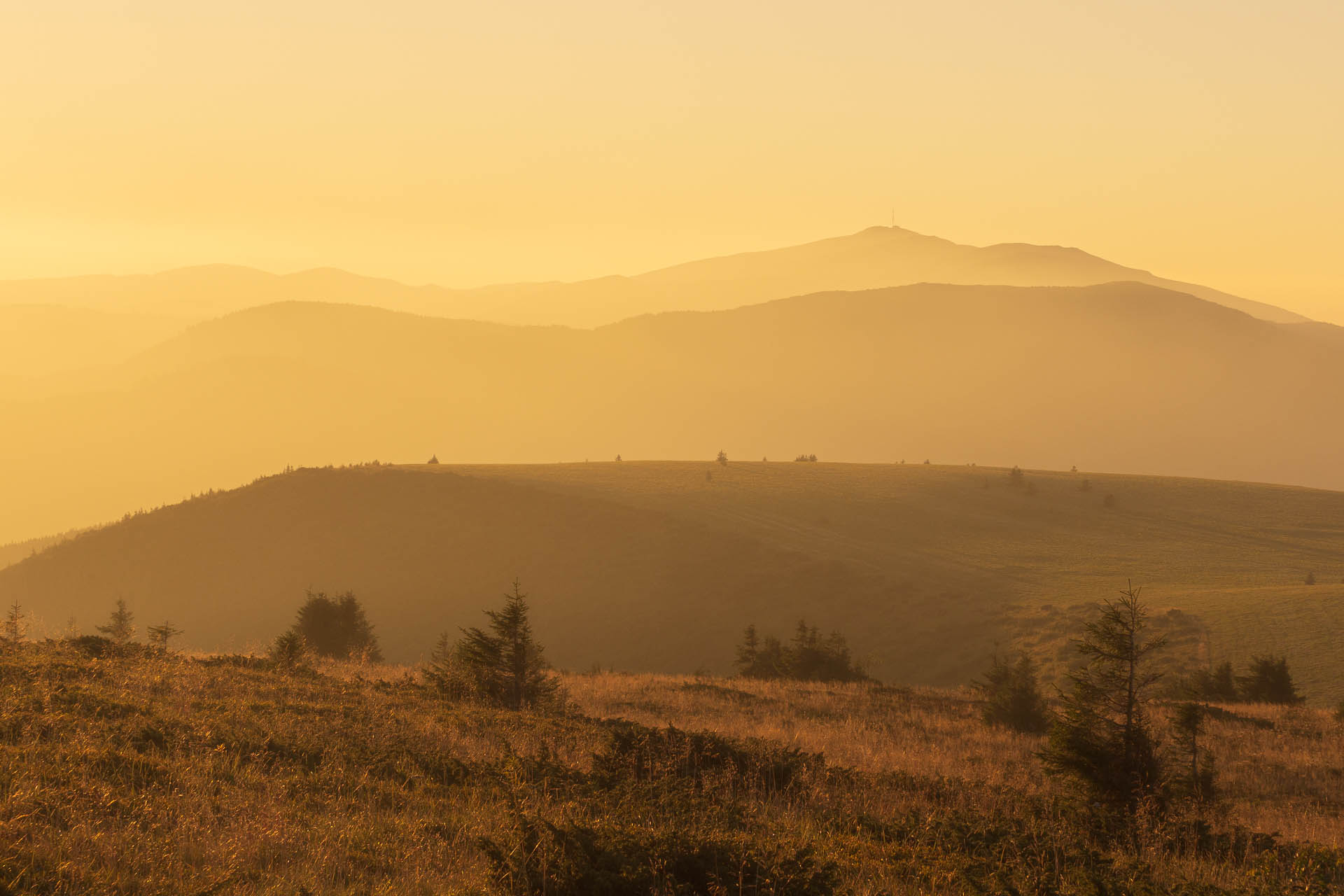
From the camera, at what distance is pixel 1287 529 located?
6638cm

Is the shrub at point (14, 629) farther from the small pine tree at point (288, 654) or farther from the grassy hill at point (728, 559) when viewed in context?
the grassy hill at point (728, 559)

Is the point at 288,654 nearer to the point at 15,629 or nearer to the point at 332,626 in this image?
the point at 15,629

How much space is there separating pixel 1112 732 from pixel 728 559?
169ft

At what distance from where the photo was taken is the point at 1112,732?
960 cm

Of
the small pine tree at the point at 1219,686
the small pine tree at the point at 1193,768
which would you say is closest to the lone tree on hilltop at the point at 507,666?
the small pine tree at the point at 1193,768

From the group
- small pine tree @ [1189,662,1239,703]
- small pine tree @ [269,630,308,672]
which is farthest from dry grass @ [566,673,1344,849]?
small pine tree @ [1189,662,1239,703]

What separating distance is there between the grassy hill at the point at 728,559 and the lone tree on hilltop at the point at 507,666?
→ 30.8 metres

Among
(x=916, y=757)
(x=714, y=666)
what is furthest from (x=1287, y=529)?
(x=916, y=757)

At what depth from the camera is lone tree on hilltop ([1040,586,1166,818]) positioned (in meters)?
9.42

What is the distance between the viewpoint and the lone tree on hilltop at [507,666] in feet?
49.5

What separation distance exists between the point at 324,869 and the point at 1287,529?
76253 millimetres

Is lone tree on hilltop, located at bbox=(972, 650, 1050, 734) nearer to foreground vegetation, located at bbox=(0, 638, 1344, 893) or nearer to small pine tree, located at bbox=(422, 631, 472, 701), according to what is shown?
foreground vegetation, located at bbox=(0, 638, 1344, 893)

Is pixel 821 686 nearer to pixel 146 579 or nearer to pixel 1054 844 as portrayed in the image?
pixel 1054 844

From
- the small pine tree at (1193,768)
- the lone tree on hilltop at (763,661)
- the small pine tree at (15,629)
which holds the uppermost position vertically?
the small pine tree at (15,629)
